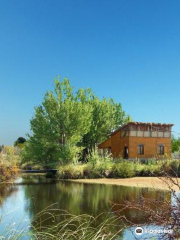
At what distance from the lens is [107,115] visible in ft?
131

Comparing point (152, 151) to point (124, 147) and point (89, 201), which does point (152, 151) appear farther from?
point (89, 201)

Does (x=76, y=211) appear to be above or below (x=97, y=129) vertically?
below

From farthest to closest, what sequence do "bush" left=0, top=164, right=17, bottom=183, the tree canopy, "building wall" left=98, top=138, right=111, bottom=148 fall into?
"building wall" left=98, top=138, right=111, bottom=148, the tree canopy, "bush" left=0, top=164, right=17, bottom=183

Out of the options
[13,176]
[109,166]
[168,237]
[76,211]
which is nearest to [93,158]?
[109,166]

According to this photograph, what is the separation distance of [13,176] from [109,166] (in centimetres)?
731

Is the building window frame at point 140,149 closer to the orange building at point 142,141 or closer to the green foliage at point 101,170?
the orange building at point 142,141

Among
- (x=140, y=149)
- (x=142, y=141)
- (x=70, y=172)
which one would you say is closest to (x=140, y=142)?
(x=142, y=141)

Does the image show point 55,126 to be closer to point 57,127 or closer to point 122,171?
point 57,127

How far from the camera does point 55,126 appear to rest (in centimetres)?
3123

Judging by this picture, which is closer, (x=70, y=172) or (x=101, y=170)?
(x=70, y=172)

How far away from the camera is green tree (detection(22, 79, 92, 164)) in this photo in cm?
3095

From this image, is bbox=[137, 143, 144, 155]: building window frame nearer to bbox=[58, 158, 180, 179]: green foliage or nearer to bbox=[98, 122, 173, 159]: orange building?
bbox=[98, 122, 173, 159]: orange building

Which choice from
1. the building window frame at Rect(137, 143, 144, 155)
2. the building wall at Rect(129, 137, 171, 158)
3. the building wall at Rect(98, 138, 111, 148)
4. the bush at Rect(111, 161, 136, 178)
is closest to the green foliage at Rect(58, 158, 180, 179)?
the bush at Rect(111, 161, 136, 178)

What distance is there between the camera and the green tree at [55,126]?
30953 millimetres
